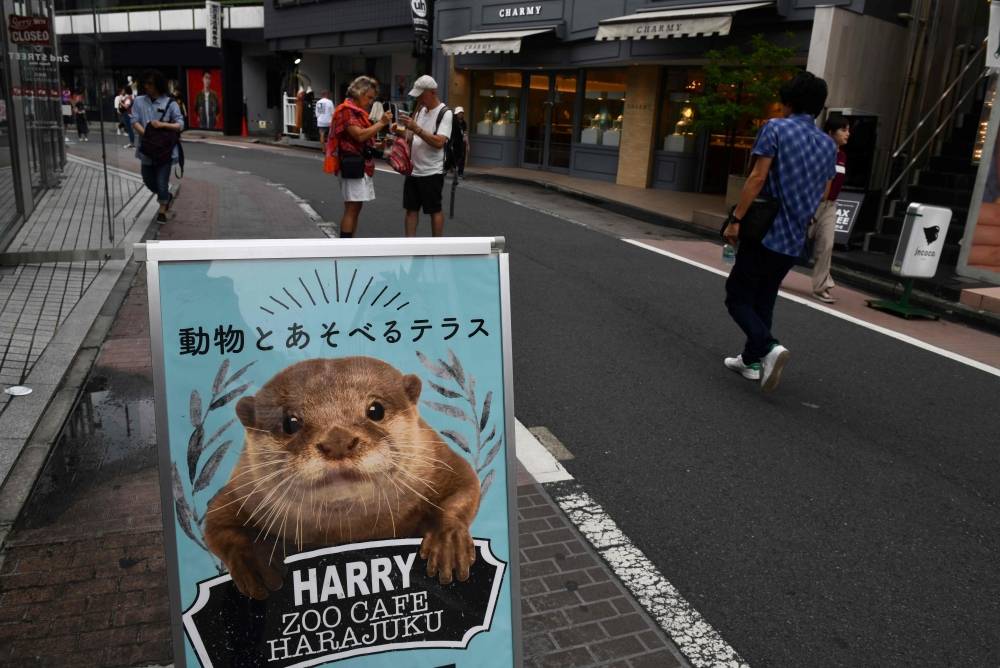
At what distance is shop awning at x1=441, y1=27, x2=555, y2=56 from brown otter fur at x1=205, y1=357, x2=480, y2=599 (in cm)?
1899

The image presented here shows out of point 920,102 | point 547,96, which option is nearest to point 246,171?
point 547,96

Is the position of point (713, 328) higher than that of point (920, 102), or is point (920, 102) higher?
point (920, 102)

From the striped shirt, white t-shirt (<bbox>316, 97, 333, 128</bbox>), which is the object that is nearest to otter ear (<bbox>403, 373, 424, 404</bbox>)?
the striped shirt

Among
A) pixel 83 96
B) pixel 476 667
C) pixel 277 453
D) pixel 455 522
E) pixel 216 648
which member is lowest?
pixel 476 667

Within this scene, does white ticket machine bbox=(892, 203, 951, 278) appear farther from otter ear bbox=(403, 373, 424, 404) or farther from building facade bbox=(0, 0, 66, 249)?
building facade bbox=(0, 0, 66, 249)

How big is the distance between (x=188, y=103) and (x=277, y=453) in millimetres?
39670

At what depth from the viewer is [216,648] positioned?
204 centimetres

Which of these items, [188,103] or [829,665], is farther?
[188,103]

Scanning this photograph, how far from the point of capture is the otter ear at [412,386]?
2.18 metres

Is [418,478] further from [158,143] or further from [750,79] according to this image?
[750,79]

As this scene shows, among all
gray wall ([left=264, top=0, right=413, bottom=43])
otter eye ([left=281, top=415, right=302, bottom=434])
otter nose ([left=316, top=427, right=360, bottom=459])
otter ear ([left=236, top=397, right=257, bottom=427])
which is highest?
gray wall ([left=264, top=0, right=413, bottom=43])

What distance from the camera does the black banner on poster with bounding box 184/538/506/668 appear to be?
6.69 ft

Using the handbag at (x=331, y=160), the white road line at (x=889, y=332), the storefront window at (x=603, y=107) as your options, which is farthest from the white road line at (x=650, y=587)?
the storefront window at (x=603, y=107)

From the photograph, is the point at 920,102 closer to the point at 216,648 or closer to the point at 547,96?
the point at 547,96
